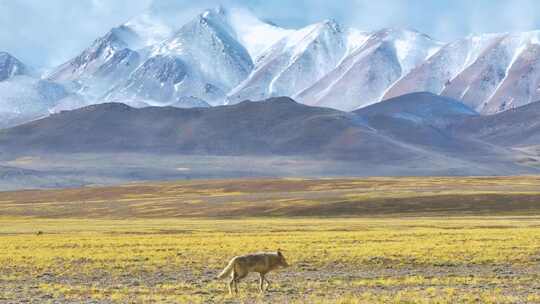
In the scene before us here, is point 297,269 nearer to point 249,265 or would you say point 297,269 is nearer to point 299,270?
point 299,270

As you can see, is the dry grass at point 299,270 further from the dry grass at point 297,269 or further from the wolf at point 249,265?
the wolf at point 249,265

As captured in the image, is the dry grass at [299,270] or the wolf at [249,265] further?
the dry grass at [299,270]

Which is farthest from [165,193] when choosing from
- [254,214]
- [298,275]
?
[298,275]

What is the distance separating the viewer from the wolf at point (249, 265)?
3078 centimetres

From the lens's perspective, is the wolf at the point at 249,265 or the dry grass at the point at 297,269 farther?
the dry grass at the point at 297,269

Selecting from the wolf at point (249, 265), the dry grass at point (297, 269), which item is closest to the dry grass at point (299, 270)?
the dry grass at point (297, 269)

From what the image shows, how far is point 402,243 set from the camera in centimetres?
5350

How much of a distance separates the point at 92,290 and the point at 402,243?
2439 cm

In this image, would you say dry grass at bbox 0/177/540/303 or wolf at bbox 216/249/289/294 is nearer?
wolf at bbox 216/249/289/294

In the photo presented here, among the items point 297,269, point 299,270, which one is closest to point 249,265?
point 299,270

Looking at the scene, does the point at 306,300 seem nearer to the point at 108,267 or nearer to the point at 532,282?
the point at 532,282

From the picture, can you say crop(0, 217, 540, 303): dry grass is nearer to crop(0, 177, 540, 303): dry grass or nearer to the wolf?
crop(0, 177, 540, 303): dry grass

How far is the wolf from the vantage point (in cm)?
3078

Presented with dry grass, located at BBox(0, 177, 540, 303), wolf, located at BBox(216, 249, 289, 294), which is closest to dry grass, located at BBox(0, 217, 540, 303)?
dry grass, located at BBox(0, 177, 540, 303)
